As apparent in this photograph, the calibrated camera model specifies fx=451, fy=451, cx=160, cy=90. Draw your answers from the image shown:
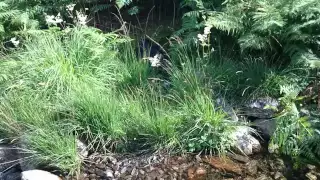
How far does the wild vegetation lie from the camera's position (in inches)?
153

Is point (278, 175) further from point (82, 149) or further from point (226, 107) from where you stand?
point (82, 149)

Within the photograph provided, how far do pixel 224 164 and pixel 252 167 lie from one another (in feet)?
0.79

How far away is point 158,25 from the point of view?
232 inches

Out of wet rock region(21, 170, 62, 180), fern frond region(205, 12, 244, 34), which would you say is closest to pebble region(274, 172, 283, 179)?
fern frond region(205, 12, 244, 34)

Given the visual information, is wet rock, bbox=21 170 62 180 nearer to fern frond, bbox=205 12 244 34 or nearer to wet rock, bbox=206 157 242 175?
wet rock, bbox=206 157 242 175

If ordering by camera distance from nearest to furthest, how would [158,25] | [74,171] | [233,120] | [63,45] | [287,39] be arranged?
[74,171]
[233,120]
[287,39]
[63,45]
[158,25]

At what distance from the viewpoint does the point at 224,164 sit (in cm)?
382

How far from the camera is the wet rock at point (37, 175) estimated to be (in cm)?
366

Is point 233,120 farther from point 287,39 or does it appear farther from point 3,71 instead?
point 3,71

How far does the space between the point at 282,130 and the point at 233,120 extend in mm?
446

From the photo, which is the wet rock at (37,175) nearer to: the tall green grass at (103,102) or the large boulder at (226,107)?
the tall green grass at (103,102)

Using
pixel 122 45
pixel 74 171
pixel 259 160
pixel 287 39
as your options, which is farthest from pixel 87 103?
pixel 287 39

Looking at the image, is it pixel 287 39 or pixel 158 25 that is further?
pixel 158 25

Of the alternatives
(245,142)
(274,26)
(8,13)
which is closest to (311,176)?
(245,142)
